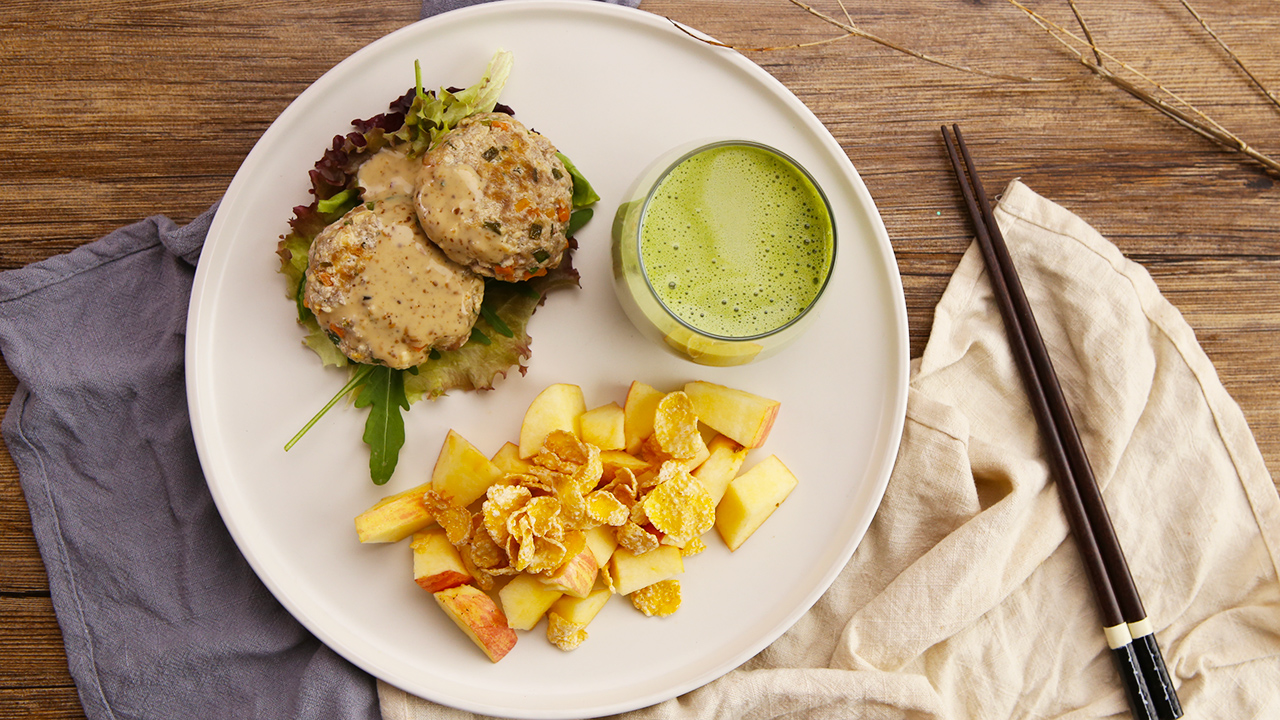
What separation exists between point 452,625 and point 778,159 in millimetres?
1513

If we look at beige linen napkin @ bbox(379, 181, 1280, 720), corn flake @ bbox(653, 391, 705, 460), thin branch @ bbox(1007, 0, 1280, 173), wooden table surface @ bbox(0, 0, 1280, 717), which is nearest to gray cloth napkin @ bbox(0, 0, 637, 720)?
wooden table surface @ bbox(0, 0, 1280, 717)

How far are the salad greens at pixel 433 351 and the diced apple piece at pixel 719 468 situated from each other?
0.58 metres

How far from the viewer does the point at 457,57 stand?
2074 millimetres

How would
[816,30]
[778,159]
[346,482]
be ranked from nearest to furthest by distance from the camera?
[778,159] → [346,482] → [816,30]

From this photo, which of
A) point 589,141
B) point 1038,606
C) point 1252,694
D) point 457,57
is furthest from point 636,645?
point 1252,694

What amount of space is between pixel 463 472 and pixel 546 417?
0.86 feet

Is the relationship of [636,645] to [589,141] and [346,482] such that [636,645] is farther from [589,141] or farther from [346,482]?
[589,141]

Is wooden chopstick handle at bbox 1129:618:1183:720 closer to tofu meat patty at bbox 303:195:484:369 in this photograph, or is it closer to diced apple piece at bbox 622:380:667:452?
diced apple piece at bbox 622:380:667:452

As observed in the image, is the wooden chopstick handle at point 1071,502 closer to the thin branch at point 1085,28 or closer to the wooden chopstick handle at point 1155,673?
the wooden chopstick handle at point 1155,673

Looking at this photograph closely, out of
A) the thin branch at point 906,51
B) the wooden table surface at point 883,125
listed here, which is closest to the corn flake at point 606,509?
the wooden table surface at point 883,125

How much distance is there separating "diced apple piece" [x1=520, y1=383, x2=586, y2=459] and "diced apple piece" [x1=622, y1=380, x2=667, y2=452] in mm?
148

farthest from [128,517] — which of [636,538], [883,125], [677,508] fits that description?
[883,125]

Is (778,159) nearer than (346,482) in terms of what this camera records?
Yes

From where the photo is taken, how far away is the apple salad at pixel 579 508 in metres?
1.91
